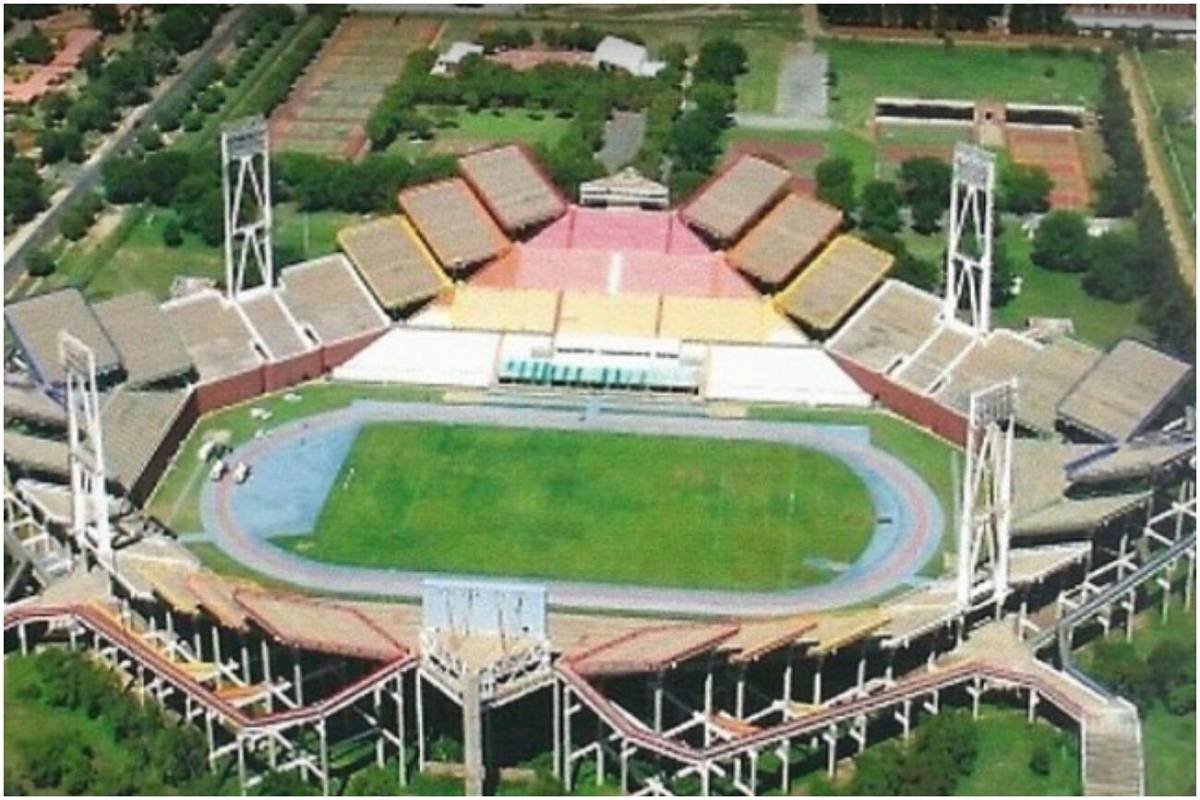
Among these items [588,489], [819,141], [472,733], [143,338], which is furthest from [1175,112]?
[472,733]

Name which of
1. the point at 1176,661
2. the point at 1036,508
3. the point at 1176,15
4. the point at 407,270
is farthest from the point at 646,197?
the point at 1176,15

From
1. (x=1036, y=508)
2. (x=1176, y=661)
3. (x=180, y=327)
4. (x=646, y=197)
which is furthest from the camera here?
(x=646, y=197)

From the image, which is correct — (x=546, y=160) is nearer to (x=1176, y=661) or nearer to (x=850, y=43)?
(x=850, y=43)

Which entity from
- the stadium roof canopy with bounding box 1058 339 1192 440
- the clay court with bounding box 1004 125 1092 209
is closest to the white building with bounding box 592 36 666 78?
the clay court with bounding box 1004 125 1092 209

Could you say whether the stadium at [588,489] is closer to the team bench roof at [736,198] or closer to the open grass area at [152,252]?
the team bench roof at [736,198]

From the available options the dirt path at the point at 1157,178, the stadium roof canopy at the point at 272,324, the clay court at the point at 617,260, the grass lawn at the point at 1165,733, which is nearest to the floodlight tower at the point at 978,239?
the clay court at the point at 617,260

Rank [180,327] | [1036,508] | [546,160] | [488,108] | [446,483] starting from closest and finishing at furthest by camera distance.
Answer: [1036,508]
[446,483]
[180,327]
[546,160]
[488,108]
